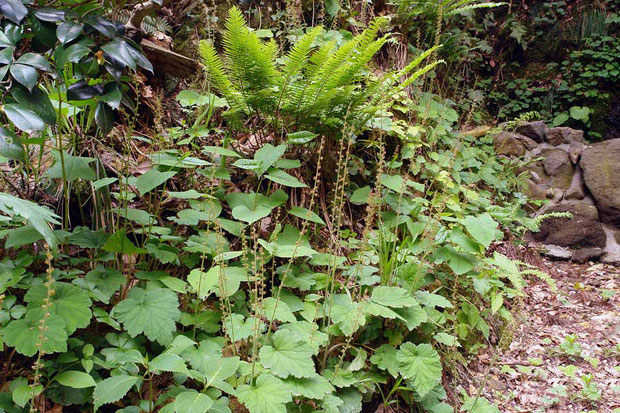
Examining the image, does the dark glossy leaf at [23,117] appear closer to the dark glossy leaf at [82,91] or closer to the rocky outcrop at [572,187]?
the dark glossy leaf at [82,91]

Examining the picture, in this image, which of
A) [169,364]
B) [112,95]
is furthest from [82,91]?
[169,364]

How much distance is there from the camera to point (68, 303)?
1573 millimetres

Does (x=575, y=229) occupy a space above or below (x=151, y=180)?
below

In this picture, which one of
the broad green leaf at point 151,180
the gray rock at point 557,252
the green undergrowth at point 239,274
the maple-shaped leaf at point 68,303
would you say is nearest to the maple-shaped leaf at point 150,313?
the green undergrowth at point 239,274

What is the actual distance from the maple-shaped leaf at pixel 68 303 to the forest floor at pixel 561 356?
161 cm

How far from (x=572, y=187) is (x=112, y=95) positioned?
481 centimetres

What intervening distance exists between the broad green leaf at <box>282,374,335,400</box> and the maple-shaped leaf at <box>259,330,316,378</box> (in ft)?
0.11

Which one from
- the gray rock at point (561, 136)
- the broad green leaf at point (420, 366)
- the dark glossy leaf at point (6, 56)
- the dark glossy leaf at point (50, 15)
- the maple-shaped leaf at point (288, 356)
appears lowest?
the broad green leaf at point (420, 366)

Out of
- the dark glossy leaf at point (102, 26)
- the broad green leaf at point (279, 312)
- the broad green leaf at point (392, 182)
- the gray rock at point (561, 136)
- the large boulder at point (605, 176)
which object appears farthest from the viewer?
the gray rock at point (561, 136)

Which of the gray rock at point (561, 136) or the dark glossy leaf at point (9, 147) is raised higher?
the dark glossy leaf at point (9, 147)

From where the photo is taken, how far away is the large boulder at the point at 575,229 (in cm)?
444

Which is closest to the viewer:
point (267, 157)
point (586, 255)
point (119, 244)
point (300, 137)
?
point (119, 244)

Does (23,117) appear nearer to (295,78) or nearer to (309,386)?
(309,386)

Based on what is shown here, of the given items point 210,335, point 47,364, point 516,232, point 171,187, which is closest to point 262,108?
point 171,187
